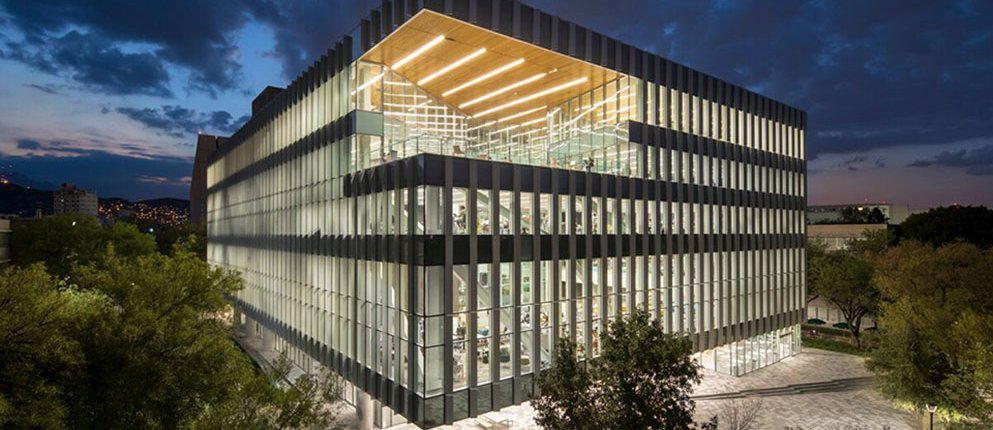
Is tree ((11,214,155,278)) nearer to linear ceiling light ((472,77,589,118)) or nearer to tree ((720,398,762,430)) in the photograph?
linear ceiling light ((472,77,589,118))

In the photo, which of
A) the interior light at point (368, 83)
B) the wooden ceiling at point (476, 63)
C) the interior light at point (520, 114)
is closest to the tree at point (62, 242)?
the interior light at point (368, 83)

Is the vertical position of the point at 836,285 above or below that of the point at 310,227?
below

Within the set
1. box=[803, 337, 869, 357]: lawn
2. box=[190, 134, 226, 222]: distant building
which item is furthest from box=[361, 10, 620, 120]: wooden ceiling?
box=[190, 134, 226, 222]: distant building

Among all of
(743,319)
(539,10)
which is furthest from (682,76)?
(743,319)

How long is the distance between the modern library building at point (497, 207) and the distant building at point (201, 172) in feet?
328

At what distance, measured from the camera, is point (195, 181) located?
140 metres

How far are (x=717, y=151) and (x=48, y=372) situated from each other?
130ft

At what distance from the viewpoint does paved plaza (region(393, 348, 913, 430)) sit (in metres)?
32.2

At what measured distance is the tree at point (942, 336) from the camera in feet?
86.7

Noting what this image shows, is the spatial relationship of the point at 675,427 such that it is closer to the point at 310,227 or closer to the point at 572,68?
the point at 572,68

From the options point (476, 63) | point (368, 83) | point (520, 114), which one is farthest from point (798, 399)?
point (368, 83)

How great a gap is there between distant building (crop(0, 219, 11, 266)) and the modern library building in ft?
119

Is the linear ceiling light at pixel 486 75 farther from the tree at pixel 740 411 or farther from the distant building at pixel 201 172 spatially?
the distant building at pixel 201 172

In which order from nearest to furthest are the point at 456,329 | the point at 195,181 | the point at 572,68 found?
the point at 456,329
the point at 572,68
the point at 195,181
